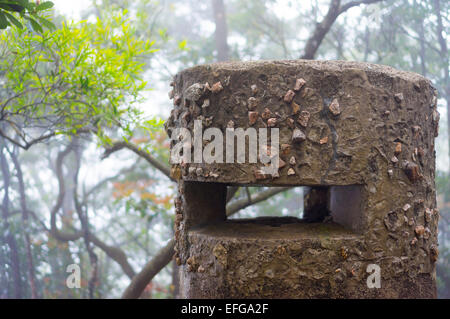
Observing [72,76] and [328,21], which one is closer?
[72,76]

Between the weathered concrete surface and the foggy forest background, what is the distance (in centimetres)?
111

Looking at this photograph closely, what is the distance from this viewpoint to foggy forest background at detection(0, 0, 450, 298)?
309cm

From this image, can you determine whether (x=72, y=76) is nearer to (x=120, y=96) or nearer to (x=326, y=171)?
(x=120, y=96)

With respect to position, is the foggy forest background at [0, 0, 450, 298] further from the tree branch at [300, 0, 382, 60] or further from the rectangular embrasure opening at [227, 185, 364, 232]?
the rectangular embrasure opening at [227, 185, 364, 232]

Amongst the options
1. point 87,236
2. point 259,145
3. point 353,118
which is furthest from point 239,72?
point 87,236

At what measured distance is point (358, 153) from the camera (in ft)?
6.73

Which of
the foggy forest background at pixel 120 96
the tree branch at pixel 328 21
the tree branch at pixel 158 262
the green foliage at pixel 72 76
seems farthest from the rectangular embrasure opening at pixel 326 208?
the tree branch at pixel 328 21

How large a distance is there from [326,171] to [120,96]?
177 cm

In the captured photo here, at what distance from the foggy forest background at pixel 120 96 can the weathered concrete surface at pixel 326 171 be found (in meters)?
1.11

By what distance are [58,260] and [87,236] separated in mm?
1027

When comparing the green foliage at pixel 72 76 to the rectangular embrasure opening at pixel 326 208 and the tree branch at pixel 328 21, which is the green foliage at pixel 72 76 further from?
the tree branch at pixel 328 21

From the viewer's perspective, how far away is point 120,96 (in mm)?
3131

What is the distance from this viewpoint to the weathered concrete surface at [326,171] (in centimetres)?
202

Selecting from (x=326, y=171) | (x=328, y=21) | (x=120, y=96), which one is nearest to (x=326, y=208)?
(x=326, y=171)
